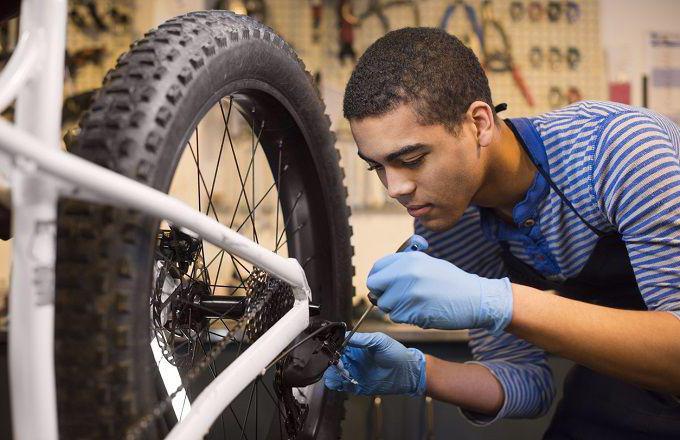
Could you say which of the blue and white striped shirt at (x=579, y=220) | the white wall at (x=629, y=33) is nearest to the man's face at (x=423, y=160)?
the blue and white striped shirt at (x=579, y=220)

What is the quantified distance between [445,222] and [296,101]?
28cm

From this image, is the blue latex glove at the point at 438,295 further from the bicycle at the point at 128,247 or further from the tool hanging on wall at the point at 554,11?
the tool hanging on wall at the point at 554,11

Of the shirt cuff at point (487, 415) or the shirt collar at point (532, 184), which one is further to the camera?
the shirt cuff at point (487, 415)

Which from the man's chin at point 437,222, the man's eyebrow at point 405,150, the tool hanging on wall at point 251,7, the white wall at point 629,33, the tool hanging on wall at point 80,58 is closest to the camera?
the man's eyebrow at point 405,150

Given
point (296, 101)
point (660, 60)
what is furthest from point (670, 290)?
point (660, 60)

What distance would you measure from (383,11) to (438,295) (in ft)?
5.47

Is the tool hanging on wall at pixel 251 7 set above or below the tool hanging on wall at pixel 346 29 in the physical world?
above

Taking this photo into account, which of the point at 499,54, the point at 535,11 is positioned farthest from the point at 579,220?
the point at 535,11

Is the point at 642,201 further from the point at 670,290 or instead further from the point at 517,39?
the point at 517,39

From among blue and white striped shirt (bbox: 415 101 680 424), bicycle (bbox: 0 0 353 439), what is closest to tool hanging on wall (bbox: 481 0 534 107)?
blue and white striped shirt (bbox: 415 101 680 424)

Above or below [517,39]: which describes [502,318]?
below

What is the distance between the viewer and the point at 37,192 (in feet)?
1.49

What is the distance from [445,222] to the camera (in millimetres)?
1014

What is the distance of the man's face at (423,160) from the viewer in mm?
894
